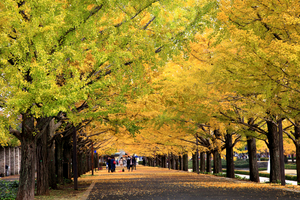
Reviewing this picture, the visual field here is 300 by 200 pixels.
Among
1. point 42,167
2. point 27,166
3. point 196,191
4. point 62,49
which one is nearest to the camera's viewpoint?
point 62,49

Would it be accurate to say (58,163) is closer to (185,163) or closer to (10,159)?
(185,163)

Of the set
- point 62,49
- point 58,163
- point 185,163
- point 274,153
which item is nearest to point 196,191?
point 274,153

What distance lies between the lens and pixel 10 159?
1882 inches

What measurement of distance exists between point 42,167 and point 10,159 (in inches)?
1382

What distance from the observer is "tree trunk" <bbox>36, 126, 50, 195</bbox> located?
1537 cm

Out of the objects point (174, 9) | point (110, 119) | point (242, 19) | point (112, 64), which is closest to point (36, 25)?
point (112, 64)

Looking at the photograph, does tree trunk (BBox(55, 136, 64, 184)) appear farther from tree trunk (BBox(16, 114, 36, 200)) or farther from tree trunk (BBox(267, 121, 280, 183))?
tree trunk (BBox(267, 121, 280, 183))

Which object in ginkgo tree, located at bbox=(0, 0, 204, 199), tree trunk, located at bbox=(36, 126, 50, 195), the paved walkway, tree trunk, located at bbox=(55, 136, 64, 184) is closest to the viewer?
ginkgo tree, located at bbox=(0, 0, 204, 199)

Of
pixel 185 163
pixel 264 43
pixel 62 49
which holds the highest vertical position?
pixel 264 43

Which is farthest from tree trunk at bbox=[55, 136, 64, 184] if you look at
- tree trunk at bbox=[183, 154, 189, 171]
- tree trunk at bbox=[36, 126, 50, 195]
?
tree trunk at bbox=[183, 154, 189, 171]

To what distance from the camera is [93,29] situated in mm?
10070

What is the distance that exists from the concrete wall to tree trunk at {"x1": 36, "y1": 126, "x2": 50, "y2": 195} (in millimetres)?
30307

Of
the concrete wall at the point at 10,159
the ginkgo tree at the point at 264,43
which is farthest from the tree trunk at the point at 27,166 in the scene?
the concrete wall at the point at 10,159

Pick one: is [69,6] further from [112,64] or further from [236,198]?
[236,198]
